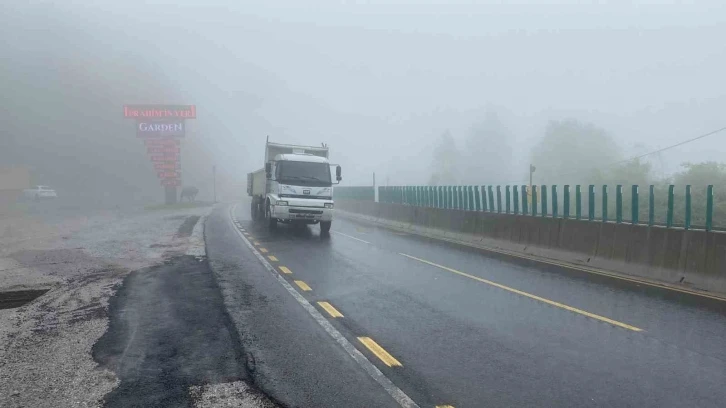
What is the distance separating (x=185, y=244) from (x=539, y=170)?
3750 inches

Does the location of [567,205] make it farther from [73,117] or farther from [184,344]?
[73,117]

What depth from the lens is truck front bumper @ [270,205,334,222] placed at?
65.1 feet

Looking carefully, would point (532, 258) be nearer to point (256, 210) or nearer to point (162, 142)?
point (256, 210)

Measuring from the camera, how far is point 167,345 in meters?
6.27

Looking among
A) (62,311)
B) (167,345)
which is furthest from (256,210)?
(167,345)

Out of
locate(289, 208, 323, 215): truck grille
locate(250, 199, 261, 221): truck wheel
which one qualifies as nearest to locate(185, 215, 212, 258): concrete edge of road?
locate(289, 208, 323, 215): truck grille

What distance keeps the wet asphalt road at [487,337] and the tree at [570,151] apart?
89276 mm

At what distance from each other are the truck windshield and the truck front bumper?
36.8 inches

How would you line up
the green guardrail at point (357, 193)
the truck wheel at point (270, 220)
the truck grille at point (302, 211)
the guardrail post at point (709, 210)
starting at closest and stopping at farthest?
1. the guardrail post at point (709, 210)
2. the truck grille at point (302, 211)
3. the truck wheel at point (270, 220)
4. the green guardrail at point (357, 193)

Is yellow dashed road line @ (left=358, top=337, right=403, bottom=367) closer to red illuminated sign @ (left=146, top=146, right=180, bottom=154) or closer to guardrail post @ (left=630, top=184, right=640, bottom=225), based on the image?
guardrail post @ (left=630, top=184, right=640, bottom=225)

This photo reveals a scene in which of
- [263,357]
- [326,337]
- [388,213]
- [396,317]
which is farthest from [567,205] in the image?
[388,213]

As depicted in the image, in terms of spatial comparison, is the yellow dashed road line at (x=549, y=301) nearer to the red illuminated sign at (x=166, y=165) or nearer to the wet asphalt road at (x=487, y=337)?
the wet asphalt road at (x=487, y=337)

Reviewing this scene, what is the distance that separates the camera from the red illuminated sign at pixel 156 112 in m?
53.7

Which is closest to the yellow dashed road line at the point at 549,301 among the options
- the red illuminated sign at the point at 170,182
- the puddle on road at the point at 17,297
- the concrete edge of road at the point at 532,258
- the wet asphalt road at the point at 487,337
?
the wet asphalt road at the point at 487,337
